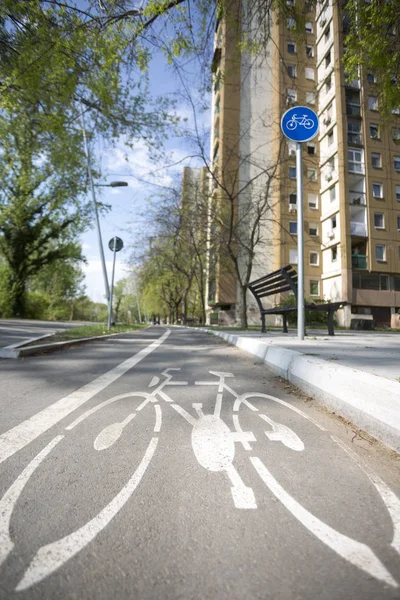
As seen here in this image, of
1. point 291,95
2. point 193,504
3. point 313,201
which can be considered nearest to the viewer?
point 193,504

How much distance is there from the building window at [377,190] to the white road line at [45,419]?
33.4m

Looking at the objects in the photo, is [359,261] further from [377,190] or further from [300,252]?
[300,252]

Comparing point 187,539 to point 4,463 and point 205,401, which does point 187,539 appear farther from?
point 205,401

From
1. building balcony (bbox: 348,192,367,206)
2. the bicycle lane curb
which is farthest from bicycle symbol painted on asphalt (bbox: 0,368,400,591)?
building balcony (bbox: 348,192,367,206)

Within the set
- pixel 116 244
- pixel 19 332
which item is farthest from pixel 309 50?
pixel 116 244

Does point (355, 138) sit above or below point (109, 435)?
above

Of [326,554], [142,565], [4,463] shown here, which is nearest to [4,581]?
[142,565]

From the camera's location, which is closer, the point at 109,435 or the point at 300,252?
the point at 109,435

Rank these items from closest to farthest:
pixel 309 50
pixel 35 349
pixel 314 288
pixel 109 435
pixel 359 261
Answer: pixel 109 435, pixel 35 349, pixel 309 50, pixel 359 261, pixel 314 288

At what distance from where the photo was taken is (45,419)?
270 centimetres

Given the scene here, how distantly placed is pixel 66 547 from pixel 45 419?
159 centimetres

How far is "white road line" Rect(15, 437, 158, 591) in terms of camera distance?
113 centimetres

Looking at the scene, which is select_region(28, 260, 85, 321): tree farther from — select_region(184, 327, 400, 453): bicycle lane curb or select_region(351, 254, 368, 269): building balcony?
select_region(184, 327, 400, 453): bicycle lane curb

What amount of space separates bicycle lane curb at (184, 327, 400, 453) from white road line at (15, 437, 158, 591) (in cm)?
168
